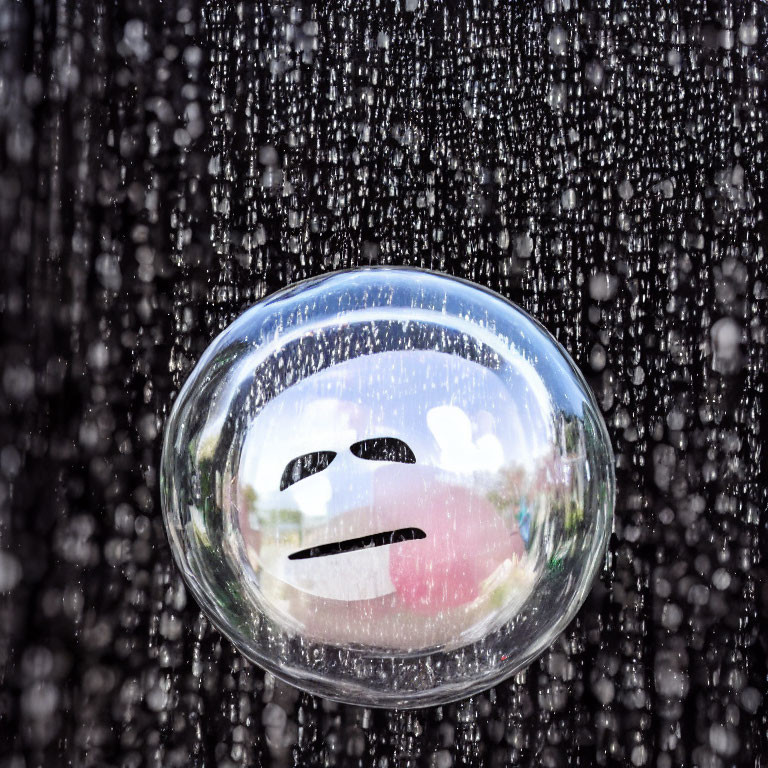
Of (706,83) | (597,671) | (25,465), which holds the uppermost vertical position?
(706,83)

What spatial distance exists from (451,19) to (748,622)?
34 centimetres

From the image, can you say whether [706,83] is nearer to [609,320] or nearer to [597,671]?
[609,320]

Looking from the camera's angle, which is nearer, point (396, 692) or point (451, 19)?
point (396, 692)

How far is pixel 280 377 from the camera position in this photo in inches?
9.5

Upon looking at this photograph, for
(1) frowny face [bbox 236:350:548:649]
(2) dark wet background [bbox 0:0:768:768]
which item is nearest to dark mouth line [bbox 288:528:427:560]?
(1) frowny face [bbox 236:350:548:649]

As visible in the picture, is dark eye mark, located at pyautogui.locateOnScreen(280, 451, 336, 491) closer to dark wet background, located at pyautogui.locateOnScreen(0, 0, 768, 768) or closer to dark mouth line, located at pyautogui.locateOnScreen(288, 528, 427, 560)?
dark mouth line, located at pyautogui.locateOnScreen(288, 528, 427, 560)

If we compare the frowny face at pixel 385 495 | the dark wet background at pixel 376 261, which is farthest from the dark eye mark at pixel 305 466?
the dark wet background at pixel 376 261

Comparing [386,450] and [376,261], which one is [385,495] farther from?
[376,261]

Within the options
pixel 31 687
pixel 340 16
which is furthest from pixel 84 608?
pixel 340 16

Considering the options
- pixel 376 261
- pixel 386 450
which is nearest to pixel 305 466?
pixel 386 450

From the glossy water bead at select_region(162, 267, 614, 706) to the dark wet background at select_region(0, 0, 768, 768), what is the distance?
0.15 metres

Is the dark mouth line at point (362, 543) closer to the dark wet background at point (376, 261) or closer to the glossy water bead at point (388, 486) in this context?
the glossy water bead at point (388, 486)

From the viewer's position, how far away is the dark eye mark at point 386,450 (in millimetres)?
229

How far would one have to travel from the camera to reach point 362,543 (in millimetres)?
235
